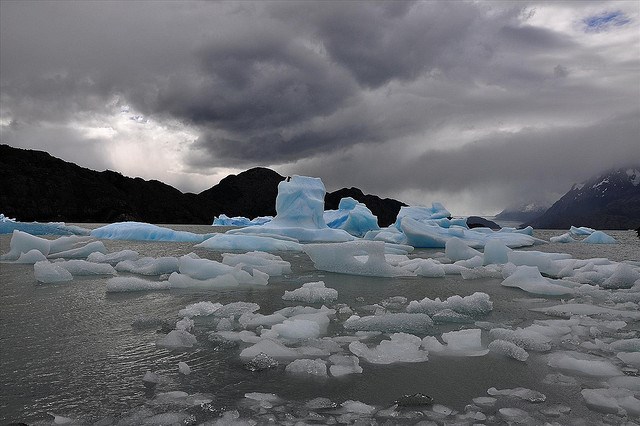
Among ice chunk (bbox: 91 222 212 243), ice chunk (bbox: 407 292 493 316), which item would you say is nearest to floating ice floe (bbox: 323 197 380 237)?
ice chunk (bbox: 91 222 212 243)

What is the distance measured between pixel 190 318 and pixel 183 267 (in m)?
3.03

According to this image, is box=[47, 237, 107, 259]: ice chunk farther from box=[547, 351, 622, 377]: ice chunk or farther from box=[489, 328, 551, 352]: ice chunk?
box=[547, 351, 622, 377]: ice chunk

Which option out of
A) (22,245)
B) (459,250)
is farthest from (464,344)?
(22,245)

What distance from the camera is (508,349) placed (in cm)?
382

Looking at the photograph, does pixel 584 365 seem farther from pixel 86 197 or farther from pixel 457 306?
pixel 86 197

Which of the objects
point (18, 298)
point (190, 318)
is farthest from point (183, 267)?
point (190, 318)

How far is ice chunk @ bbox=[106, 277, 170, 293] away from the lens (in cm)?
650

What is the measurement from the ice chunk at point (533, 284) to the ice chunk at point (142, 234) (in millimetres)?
16116

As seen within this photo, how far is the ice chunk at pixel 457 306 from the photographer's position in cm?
538

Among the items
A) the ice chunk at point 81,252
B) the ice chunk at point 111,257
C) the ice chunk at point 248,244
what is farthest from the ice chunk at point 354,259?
the ice chunk at point 248,244

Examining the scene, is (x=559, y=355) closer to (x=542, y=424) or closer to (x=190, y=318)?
(x=542, y=424)

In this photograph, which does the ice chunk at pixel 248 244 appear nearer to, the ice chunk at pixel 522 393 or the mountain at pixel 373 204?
the ice chunk at pixel 522 393

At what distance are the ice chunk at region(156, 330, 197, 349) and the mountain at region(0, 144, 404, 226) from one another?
89.9 m

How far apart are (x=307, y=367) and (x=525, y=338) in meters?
2.22
